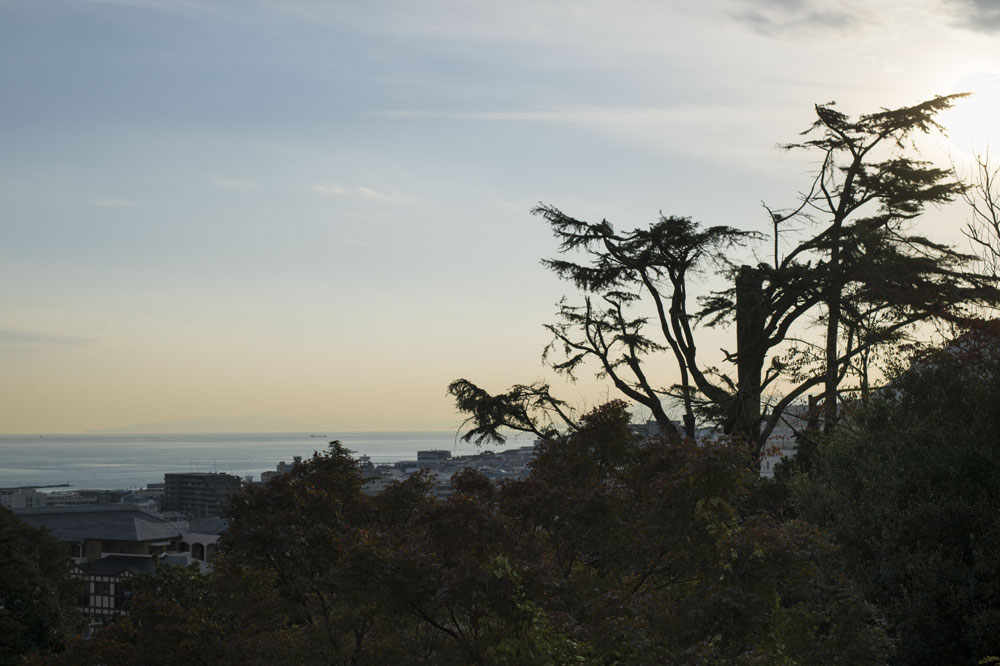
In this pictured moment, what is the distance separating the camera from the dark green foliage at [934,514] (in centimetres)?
1357

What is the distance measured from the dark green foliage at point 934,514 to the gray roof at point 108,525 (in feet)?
271

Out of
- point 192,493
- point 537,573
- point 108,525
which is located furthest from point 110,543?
point 192,493

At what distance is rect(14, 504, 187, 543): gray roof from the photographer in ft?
284

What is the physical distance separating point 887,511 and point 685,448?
190 inches

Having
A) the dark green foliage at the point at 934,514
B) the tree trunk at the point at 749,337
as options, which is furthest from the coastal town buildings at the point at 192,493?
the dark green foliage at the point at 934,514

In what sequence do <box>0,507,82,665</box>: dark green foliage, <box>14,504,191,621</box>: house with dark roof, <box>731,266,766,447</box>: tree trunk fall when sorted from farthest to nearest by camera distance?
<box>14,504,191,621</box>: house with dark roof < <box>0,507,82,665</box>: dark green foliage < <box>731,266,766,447</box>: tree trunk

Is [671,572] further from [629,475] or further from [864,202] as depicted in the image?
[864,202]

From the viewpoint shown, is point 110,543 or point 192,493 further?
point 192,493

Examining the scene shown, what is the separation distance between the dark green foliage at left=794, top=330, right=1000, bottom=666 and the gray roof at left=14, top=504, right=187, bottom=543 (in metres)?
82.6

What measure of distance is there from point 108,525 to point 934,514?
88.3m

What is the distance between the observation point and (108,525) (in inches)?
3494

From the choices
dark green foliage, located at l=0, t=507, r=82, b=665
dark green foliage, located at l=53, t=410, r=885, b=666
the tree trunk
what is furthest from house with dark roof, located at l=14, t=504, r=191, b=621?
dark green foliage, located at l=53, t=410, r=885, b=666

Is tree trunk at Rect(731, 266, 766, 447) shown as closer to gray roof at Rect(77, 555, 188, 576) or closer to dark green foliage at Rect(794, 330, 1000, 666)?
dark green foliage at Rect(794, 330, 1000, 666)

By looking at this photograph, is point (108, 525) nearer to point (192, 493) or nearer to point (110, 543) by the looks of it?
point (110, 543)
